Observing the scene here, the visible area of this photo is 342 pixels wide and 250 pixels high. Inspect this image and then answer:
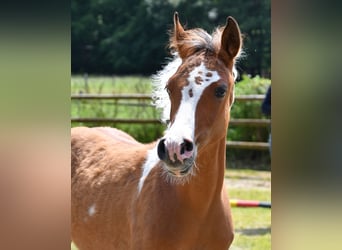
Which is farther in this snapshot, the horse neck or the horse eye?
the horse neck

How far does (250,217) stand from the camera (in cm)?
503

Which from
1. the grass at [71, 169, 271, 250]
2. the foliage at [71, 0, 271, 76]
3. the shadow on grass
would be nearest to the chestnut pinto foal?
the grass at [71, 169, 271, 250]

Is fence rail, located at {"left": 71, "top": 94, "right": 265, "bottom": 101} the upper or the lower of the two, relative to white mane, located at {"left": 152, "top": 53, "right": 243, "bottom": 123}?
upper

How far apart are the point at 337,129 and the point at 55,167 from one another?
32 cm

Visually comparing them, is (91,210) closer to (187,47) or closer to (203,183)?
(203,183)

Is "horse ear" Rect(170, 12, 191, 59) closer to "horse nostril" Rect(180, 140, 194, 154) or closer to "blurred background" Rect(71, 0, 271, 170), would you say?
"horse nostril" Rect(180, 140, 194, 154)

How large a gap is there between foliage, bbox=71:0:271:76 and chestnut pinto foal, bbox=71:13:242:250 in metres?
14.2

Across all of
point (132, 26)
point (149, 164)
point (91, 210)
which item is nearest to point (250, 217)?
point (91, 210)

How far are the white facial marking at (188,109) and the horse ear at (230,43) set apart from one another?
14cm

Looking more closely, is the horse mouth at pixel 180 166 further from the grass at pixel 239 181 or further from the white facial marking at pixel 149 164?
the grass at pixel 239 181

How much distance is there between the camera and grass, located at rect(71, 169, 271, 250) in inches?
163

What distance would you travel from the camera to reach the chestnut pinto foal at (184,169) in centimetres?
190

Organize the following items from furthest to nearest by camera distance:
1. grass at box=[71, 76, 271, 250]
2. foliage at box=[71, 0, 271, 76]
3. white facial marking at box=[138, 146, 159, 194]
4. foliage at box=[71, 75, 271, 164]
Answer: foliage at box=[71, 0, 271, 76] < foliage at box=[71, 75, 271, 164] < grass at box=[71, 76, 271, 250] < white facial marking at box=[138, 146, 159, 194]

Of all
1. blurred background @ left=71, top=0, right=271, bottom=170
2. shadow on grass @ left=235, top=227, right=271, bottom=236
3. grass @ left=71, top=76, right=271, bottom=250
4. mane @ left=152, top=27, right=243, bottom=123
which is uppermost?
blurred background @ left=71, top=0, right=271, bottom=170
